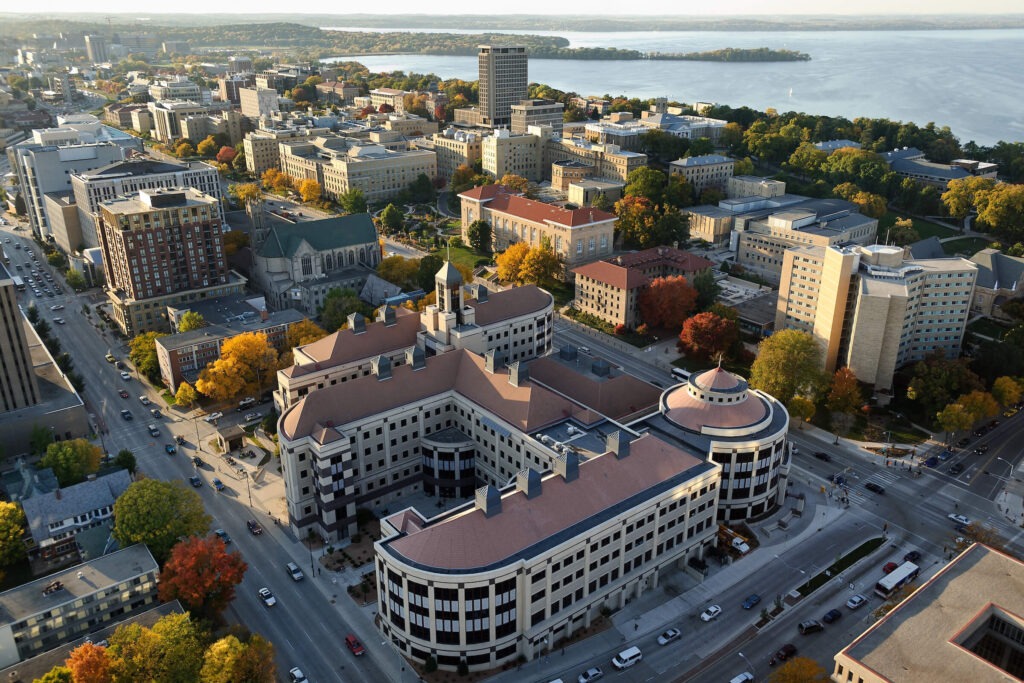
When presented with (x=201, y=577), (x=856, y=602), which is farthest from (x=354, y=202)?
(x=856, y=602)

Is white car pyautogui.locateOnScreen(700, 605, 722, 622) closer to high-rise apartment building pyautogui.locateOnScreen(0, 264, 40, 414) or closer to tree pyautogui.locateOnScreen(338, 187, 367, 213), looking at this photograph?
high-rise apartment building pyautogui.locateOnScreen(0, 264, 40, 414)

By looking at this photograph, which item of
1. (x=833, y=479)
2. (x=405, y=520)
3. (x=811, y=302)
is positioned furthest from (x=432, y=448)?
(x=811, y=302)

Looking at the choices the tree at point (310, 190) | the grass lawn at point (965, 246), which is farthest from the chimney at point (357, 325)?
the grass lawn at point (965, 246)

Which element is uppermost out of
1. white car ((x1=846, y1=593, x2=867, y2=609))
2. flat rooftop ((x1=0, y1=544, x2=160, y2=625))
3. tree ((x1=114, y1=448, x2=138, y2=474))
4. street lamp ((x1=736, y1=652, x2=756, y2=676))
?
flat rooftop ((x1=0, y1=544, x2=160, y2=625))

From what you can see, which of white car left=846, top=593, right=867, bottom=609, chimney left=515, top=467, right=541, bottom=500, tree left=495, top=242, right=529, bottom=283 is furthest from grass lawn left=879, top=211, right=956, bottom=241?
chimney left=515, top=467, right=541, bottom=500

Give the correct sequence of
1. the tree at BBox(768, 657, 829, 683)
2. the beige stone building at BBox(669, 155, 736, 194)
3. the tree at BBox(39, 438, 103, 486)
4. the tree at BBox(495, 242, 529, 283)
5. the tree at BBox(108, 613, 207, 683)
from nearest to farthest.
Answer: the tree at BBox(108, 613, 207, 683) → the tree at BBox(768, 657, 829, 683) → the tree at BBox(39, 438, 103, 486) → the tree at BBox(495, 242, 529, 283) → the beige stone building at BBox(669, 155, 736, 194)

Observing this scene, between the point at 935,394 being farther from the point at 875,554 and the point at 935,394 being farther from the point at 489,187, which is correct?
the point at 489,187

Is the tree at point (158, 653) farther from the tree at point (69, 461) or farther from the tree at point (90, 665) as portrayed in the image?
the tree at point (69, 461)

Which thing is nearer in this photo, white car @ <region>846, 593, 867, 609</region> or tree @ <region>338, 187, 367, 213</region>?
white car @ <region>846, 593, 867, 609</region>
